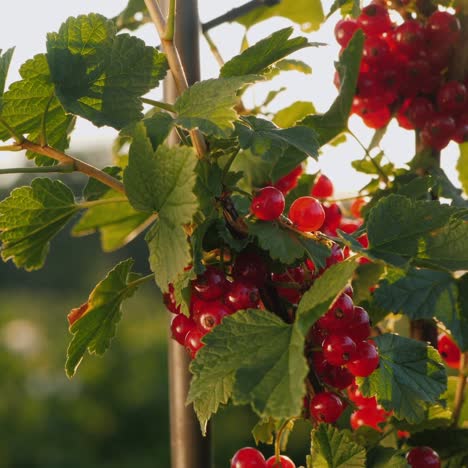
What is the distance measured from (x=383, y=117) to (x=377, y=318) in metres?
0.21

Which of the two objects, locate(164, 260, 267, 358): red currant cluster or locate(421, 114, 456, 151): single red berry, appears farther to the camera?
locate(421, 114, 456, 151): single red berry

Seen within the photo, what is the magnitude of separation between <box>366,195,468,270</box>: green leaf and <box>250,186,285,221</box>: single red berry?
0.06m

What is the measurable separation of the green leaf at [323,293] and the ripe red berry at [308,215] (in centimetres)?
10

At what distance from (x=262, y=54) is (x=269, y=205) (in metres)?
0.11

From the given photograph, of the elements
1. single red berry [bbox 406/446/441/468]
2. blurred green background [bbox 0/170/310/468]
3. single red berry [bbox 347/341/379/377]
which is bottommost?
blurred green background [bbox 0/170/310/468]

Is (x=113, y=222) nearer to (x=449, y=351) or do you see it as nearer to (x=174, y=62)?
(x=174, y=62)

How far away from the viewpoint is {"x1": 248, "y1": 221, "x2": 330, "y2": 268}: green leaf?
18.8 inches

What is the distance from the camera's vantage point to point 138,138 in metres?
0.47

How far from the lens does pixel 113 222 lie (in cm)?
75

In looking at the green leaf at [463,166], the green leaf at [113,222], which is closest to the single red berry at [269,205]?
the green leaf at [113,222]

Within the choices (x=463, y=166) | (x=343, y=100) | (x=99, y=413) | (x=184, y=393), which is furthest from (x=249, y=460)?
(x=99, y=413)

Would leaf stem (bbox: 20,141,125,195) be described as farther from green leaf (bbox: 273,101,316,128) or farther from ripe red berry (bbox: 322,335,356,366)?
green leaf (bbox: 273,101,316,128)

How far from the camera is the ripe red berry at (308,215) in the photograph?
0.54m

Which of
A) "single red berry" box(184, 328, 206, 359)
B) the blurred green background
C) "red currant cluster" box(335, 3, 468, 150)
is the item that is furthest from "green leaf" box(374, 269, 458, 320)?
the blurred green background
